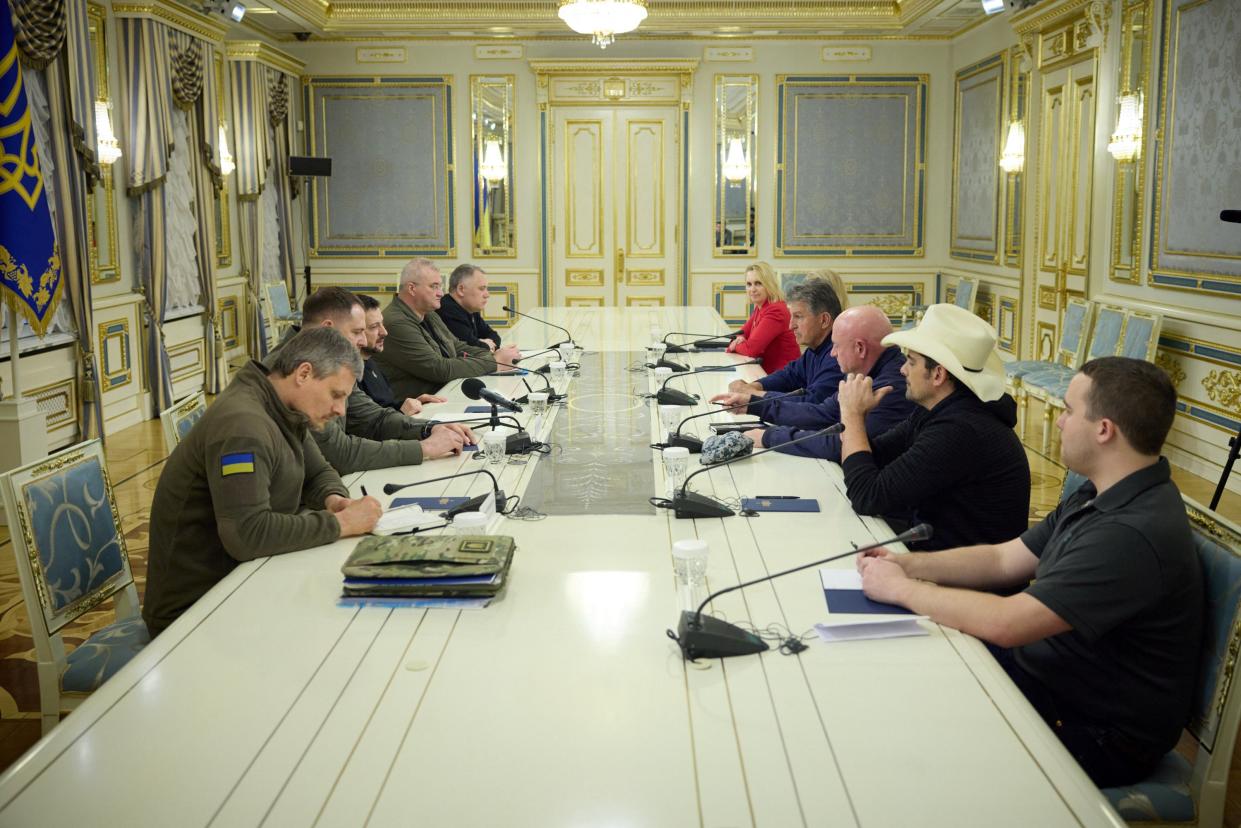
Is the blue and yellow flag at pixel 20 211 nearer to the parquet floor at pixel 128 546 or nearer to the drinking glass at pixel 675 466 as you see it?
the parquet floor at pixel 128 546

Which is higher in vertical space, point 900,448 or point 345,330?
point 345,330

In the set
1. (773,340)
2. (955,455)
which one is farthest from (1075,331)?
(955,455)

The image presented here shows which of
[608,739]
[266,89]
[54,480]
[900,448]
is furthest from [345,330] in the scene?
[266,89]

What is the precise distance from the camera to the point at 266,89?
959 centimetres

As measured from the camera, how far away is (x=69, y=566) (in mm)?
2604

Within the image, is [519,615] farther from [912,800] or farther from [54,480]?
[54,480]

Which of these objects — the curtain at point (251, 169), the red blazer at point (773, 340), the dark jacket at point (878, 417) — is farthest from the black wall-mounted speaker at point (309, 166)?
the dark jacket at point (878, 417)

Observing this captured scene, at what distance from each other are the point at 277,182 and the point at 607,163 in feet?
9.75

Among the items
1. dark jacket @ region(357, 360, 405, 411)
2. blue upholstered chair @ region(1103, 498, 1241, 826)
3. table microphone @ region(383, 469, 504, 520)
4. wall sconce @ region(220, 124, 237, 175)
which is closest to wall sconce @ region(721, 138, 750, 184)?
wall sconce @ region(220, 124, 237, 175)

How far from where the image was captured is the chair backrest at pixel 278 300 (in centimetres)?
934

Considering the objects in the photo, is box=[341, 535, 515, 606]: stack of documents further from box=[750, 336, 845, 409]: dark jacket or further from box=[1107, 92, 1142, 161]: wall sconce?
box=[1107, 92, 1142, 161]: wall sconce

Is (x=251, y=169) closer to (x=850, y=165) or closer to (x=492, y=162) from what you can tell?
(x=492, y=162)

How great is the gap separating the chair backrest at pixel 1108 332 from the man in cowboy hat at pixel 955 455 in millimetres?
3924

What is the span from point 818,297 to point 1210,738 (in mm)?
2851
